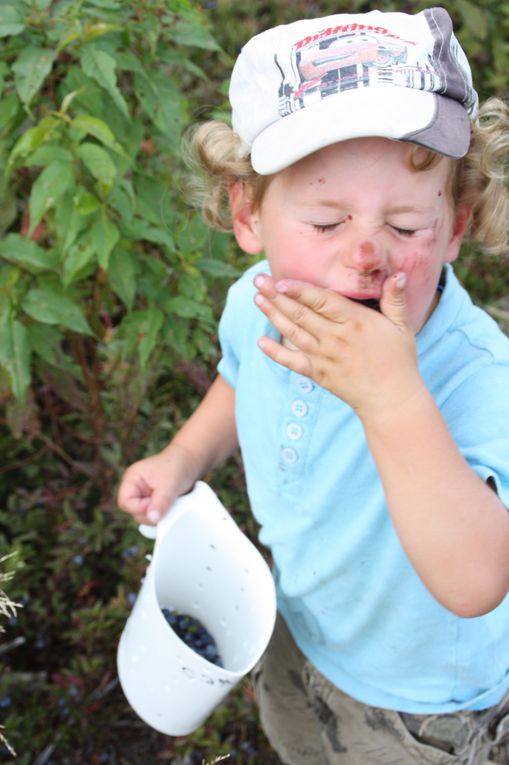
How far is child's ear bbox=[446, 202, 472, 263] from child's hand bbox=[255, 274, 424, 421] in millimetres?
306

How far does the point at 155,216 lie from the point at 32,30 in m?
0.48

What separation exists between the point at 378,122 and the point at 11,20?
3.07 feet

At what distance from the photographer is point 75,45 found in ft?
6.27

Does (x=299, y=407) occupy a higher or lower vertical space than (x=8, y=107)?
lower

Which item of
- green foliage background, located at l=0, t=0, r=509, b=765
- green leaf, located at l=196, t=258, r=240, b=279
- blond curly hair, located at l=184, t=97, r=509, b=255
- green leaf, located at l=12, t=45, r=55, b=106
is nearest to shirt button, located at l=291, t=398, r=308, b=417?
blond curly hair, located at l=184, t=97, r=509, b=255

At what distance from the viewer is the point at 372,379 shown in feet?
4.24

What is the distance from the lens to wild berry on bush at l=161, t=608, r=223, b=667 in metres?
1.93

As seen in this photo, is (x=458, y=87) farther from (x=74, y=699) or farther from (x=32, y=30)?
(x=74, y=699)

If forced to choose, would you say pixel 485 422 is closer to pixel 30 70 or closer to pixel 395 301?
pixel 395 301

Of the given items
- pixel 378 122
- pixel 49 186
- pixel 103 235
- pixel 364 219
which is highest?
pixel 378 122

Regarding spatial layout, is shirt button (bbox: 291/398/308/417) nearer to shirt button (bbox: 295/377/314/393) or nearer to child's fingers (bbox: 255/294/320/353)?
shirt button (bbox: 295/377/314/393)

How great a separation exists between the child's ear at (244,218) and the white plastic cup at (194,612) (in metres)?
0.53

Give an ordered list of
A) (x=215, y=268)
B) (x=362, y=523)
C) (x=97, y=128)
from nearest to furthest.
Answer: (x=362, y=523) < (x=97, y=128) < (x=215, y=268)

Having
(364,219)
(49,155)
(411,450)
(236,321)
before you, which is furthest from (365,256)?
(49,155)
